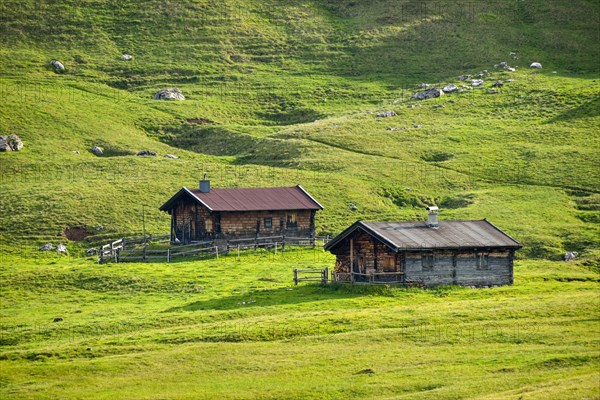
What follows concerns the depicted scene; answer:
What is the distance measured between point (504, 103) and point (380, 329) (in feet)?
308

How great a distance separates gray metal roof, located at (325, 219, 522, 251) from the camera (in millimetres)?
75375

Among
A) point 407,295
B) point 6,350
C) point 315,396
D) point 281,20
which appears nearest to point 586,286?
point 407,295

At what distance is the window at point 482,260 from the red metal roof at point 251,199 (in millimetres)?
24310

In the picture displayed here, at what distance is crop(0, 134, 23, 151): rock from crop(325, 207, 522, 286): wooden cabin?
56126mm

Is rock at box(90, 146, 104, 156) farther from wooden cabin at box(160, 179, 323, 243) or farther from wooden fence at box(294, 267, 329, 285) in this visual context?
wooden fence at box(294, 267, 329, 285)

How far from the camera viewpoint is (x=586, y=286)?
77.1 m

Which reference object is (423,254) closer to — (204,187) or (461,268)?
(461,268)

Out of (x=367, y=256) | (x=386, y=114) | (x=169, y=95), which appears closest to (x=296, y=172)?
(x=386, y=114)

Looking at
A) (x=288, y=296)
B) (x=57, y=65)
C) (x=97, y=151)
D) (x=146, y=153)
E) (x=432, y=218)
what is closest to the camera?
(x=288, y=296)

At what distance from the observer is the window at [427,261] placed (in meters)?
75.6

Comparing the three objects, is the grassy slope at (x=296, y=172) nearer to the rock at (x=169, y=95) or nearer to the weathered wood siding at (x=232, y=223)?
the rock at (x=169, y=95)

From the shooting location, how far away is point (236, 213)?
96750mm

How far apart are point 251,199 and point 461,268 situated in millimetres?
26359

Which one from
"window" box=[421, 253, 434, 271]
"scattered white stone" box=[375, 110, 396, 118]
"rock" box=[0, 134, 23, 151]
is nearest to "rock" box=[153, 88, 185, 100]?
"scattered white stone" box=[375, 110, 396, 118]
